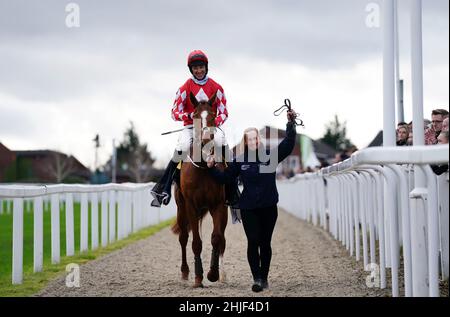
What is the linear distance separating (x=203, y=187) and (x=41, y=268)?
2.48 metres

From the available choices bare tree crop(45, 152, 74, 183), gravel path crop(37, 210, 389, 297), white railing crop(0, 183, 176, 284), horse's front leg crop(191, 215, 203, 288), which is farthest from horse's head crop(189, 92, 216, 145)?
bare tree crop(45, 152, 74, 183)

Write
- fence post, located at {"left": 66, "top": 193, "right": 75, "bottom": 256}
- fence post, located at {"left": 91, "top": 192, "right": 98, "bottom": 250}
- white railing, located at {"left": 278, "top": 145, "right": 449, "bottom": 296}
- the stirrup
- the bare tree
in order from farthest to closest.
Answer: the bare tree, fence post, located at {"left": 91, "top": 192, "right": 98, "bottom": 250}, fence post, located at {"left": 66, "top": 193, "right": 75, "bottom": 256}, the stirrup, white railing, located at {"left": 278, "top": 145, "right": 449, "bottom": 296}

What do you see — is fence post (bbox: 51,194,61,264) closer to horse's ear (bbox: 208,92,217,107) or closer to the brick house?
horse's ear (bbox: 208,92,217,107)

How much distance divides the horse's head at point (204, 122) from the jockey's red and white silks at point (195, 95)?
51 centimetres

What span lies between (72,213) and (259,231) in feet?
13.2

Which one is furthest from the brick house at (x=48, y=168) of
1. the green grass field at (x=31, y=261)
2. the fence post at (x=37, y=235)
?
the fence post at (x=37, y=235)

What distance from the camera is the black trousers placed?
707 centimetres

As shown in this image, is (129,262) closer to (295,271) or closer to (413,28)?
(295,271)

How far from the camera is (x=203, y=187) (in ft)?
24.6

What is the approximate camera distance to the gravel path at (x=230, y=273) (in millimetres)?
6832

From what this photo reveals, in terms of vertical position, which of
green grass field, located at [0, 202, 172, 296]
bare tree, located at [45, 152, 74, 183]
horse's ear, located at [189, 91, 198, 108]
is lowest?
green grass field, located at [0, 202, 172, 296]

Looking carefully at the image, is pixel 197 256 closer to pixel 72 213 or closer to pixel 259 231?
pixel 259 231

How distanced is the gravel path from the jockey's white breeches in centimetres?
139
